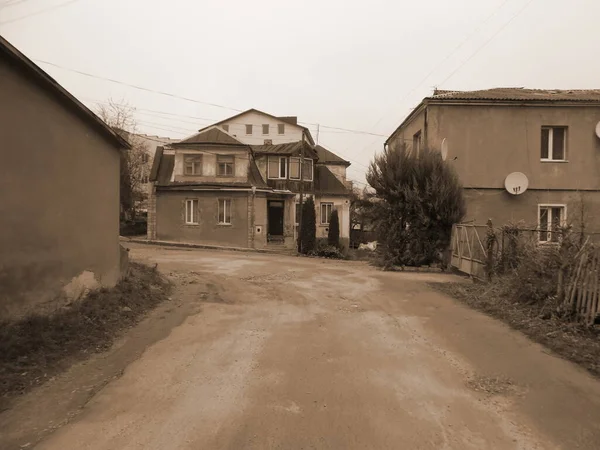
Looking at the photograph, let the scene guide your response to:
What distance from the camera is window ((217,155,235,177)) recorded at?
96.2 feet

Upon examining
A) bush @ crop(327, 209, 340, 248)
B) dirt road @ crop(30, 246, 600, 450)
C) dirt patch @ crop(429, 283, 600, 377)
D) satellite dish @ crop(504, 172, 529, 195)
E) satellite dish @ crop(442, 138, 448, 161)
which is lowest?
dirt road @ crop(30, 246, 600, 450)

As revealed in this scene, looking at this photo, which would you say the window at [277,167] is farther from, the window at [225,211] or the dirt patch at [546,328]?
the dirt patch at [546,328]

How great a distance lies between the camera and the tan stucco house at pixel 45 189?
543 centimetres

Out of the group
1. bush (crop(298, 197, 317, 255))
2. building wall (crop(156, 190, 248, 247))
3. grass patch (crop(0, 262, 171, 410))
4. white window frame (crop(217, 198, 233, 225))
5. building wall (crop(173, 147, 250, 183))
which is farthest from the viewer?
bush (crop(298, 197, 317, 255))

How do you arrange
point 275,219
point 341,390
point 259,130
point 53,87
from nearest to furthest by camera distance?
point 341,390 < point 53,87 < point 275,219 < point 259,130

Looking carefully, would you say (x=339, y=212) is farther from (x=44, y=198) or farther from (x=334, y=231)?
(x=44, y=198)

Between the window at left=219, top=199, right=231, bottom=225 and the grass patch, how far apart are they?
20543mm

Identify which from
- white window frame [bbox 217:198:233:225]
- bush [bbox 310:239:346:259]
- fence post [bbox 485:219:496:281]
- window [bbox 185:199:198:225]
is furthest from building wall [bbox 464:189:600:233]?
window [bbox 185:199:198:225]

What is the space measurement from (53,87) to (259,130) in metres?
41.9

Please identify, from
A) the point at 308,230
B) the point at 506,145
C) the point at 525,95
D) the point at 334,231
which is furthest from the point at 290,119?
the point at 506,145

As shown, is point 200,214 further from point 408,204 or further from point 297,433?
point 297,433

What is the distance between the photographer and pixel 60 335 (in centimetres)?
568

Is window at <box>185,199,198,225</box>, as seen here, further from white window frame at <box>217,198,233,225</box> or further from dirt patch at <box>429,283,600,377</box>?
dirt patch at <box>429,283,600,377</box>

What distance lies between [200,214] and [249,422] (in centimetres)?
2591
